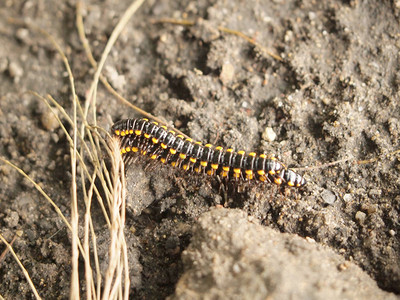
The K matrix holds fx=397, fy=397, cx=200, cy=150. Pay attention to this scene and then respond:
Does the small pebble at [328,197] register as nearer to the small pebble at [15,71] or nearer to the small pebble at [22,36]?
the small pebble at [15,71]

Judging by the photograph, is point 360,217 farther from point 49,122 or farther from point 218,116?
point 49,122

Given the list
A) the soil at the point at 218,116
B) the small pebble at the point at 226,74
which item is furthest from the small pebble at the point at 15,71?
the small pebble at the point at 226,74

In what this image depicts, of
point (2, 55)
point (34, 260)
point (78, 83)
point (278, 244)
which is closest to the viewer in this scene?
point (278, 244)

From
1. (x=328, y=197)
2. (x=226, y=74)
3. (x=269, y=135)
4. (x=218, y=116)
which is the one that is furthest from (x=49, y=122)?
(x=328, y=197)

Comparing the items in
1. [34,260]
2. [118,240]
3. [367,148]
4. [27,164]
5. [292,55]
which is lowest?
[34,260]

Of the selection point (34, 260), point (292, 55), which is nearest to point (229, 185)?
point (292, 55)

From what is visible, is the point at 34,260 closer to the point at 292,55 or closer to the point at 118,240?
the point at 118,240

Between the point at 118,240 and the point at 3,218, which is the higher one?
the point at 118,240

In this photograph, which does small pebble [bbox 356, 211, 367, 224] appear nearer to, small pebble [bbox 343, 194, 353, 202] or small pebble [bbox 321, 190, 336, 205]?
small pebble [bbox 343, 194, 353, 202]
